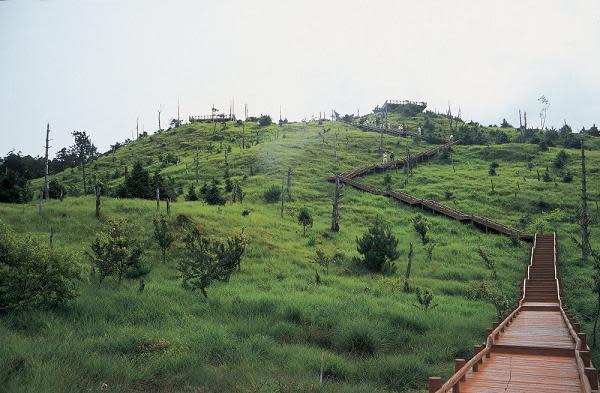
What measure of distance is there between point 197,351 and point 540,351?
1081 cm

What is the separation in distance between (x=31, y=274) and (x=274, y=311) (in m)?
10.00

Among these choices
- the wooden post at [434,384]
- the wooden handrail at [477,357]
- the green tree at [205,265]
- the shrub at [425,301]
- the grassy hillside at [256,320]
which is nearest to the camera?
the wooden post at [434,384]

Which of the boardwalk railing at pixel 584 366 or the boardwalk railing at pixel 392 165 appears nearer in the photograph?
the boardwalk railing at pixel 584 366

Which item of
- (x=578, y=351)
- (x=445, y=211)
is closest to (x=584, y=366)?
(x=578, y=351)

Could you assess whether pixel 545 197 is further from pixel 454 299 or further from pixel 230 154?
→ pixel 230 154

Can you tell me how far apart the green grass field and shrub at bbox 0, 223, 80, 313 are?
0.69 m

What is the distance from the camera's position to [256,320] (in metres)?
20.1

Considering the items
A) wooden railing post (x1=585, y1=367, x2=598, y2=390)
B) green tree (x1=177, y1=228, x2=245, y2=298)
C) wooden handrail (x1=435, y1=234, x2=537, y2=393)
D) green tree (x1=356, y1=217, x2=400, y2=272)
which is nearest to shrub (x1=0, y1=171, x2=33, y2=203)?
green tree (x1=177, y1=228, x2=245, y2=298)

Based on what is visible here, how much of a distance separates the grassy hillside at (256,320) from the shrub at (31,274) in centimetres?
77

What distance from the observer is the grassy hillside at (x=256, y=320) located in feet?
44.7

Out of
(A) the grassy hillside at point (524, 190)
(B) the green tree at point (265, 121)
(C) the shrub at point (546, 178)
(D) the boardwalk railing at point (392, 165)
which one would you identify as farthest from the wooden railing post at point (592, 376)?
(B) the green tree at point (265, 121)

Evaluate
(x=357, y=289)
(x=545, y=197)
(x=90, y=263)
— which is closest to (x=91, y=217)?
(x=90, y=263)

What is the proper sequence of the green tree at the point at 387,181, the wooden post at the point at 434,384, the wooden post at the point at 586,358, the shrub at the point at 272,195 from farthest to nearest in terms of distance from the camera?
the green tree at the point at 387,181 < the shrub at the point at 272,195 < the wooden post at the point at 586,358 < the wooden post at the point at 434,384

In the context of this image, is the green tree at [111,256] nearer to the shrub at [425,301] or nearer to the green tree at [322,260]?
the green tree at [322,260]
